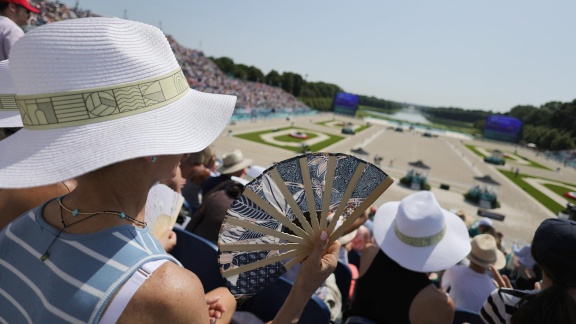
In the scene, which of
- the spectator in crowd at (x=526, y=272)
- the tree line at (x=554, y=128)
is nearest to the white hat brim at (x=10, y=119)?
the spectator in crowd at (x=526, y=272)

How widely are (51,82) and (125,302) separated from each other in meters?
0.68

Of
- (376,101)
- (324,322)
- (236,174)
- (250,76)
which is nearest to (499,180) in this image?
(236,174)

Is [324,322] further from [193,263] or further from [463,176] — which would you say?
[463,176]

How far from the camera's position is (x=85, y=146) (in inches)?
39.2

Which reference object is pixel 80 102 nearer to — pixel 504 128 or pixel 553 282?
pixel 553 282

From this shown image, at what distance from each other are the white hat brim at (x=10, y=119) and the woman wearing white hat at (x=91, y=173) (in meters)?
1.00

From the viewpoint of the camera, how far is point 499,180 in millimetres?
28422

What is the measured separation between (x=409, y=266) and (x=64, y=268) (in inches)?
88.3

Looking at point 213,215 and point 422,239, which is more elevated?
point 422,239

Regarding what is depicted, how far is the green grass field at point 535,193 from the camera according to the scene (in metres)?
21.1

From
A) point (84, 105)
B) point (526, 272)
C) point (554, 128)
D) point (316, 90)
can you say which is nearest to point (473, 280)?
point (526, 272)

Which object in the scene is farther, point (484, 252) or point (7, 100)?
point (484, 252)

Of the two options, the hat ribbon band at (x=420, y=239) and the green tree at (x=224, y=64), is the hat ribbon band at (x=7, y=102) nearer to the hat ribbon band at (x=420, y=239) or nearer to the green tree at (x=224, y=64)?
the hat ribbon band at (x=420, y=239)

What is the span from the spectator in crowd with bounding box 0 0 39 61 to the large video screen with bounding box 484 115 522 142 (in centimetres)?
8695
